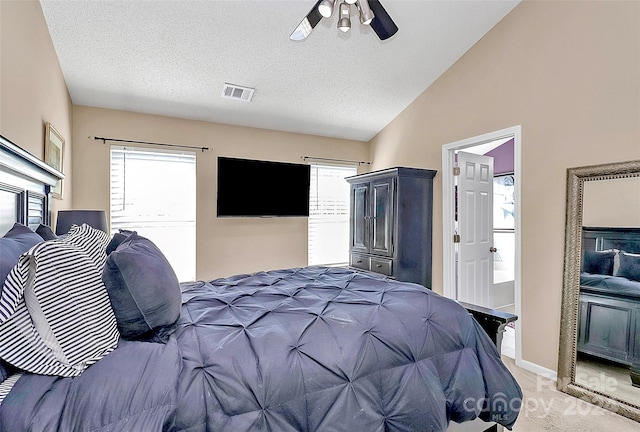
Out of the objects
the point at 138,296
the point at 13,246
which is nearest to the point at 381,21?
the point at 138,296

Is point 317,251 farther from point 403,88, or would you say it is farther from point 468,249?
point 403,88

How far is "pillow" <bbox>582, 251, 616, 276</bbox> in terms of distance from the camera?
2.32m

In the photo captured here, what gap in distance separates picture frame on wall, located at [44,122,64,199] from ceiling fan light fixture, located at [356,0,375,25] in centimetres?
233

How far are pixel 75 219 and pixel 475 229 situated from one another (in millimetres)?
3880

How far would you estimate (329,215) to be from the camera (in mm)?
4836

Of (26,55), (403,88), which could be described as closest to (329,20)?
(403,88)

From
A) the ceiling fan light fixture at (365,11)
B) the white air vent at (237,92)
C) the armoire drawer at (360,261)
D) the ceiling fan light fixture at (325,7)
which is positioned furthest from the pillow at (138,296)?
the armoire drawer at (360,261)

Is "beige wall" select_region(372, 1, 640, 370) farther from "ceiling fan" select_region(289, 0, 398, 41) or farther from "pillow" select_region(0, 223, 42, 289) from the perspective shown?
"pillow" select_region(0, 223, 42, 289)

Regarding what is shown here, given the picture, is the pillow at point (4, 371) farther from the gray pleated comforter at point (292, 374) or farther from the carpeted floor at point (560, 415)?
the carpeted floor at point (560, 415)

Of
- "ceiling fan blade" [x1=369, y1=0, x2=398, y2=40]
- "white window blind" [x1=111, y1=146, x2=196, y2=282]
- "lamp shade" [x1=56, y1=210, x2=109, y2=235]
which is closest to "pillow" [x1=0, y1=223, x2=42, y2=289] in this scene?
"lamp shade" [x1=56, y1=210, x2=109, y2=235]

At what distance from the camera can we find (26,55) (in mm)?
1939

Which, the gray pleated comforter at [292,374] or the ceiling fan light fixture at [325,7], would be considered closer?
the gray pleated comforter at [292,374]

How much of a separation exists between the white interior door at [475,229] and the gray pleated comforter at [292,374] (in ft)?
6.90

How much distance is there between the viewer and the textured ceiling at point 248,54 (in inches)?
100
